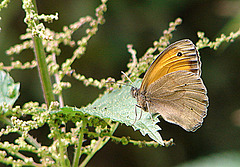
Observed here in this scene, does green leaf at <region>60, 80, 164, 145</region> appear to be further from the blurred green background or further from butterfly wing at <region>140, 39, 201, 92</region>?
the blurred green background

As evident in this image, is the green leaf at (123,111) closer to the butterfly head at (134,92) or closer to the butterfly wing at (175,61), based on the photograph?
the butterfly head at (134,92)

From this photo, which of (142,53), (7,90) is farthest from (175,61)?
(142,53)

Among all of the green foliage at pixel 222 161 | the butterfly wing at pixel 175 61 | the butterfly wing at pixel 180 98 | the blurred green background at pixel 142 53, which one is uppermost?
the blurred green background at pixel 142 53

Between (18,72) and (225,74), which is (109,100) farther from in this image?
(225,74)

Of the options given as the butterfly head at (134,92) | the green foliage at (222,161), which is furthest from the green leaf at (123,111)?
the green foliage at (222,161)

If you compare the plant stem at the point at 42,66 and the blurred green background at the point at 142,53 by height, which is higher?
the blurred green background at the point at 142,53

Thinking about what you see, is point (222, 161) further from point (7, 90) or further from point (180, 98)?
point (7, 90)
